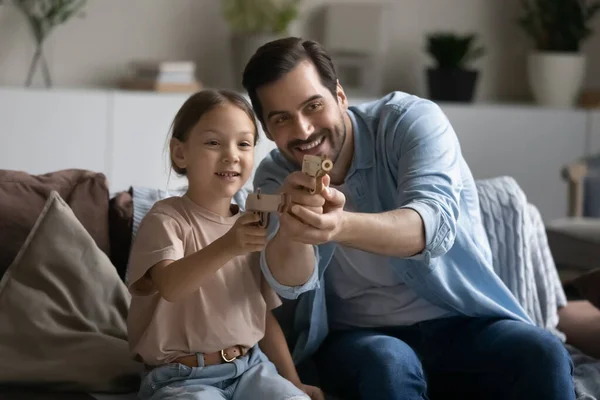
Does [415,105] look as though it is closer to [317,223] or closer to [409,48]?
[317,223]

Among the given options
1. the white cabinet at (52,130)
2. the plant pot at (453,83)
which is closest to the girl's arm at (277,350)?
the white cabinet at (52,130)

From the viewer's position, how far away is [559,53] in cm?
448

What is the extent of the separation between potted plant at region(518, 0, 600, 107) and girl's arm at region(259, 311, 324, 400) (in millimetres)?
2839

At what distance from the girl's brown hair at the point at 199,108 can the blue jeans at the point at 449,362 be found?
1.57 feet

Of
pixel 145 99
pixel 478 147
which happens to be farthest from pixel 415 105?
pixel 478 147

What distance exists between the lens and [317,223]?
63.9 inches

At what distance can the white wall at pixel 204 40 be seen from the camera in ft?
13.3

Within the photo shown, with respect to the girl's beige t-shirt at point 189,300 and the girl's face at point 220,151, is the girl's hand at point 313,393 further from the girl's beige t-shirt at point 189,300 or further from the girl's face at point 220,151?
the girl's face at point 220,151

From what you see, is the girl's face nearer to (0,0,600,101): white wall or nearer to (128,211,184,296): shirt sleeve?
(128,211,184,296): shirt sleeve

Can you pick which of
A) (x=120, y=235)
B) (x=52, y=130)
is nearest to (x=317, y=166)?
(x=120, y=235)

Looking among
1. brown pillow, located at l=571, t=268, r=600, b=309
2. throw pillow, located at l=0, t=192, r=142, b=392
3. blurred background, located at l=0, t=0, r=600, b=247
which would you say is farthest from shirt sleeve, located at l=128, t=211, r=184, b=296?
blurred background, located at l=0, t=0, r=600, b=247

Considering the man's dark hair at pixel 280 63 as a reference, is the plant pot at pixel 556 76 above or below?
below

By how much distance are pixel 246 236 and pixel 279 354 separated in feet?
1.24

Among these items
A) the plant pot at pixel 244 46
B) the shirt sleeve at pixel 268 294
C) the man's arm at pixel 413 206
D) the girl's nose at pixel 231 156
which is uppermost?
the plant pot at pixel 244 46
